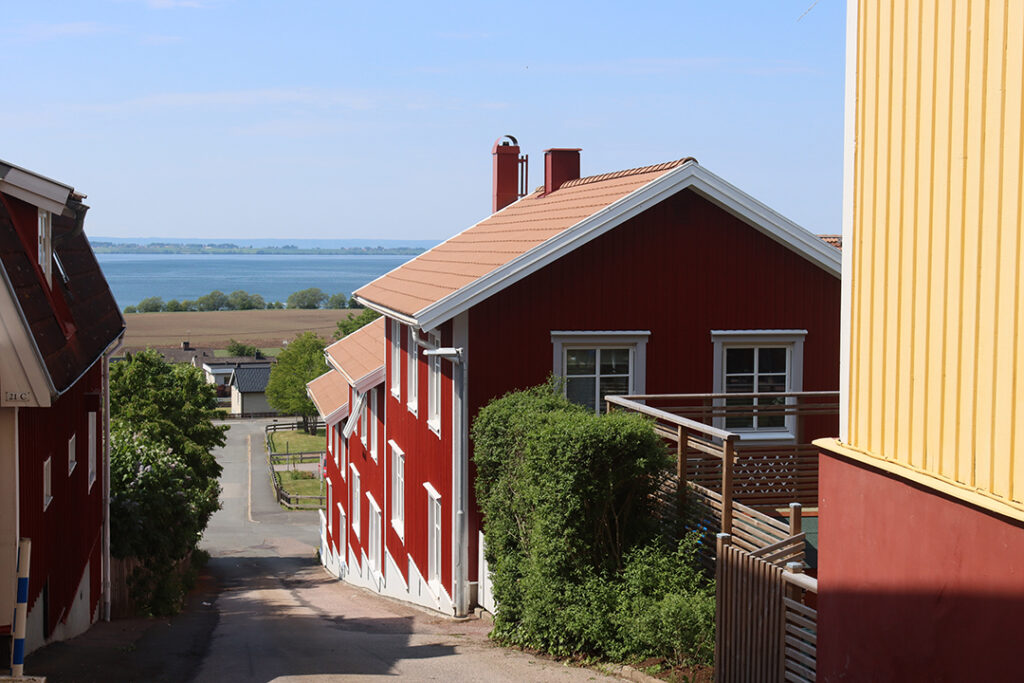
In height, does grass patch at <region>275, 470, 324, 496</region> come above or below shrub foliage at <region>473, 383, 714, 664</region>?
below

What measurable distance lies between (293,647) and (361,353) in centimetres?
1354

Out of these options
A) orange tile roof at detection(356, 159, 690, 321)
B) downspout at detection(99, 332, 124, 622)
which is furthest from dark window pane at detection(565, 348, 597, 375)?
downspout at detection(99, 332, 124, 622)

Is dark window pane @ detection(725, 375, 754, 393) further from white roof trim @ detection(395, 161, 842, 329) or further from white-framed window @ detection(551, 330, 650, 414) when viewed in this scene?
white roof trim @ detection(395, 161, 842, 329)

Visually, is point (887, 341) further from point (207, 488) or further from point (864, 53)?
point (207, 488)

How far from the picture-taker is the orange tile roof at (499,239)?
16.6 metres

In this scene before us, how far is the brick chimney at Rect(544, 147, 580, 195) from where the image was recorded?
21.5m

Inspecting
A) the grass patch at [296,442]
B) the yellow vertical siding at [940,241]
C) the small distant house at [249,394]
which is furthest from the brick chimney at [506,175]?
the small distant house at [249,394]

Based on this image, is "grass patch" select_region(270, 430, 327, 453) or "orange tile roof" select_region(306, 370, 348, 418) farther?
"grass patch" select_region(270, 430, 327, 453)

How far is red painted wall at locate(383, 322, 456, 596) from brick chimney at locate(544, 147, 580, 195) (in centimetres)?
425

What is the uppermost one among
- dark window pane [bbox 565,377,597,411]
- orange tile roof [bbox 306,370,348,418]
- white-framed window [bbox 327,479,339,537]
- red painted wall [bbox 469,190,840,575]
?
red painted wall [bbox 469,190,840,575]

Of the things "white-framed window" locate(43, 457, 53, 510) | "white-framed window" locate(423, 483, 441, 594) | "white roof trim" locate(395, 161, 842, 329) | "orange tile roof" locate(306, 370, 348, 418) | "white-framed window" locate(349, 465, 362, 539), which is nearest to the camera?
"white-framed window" locate(43, 457, 53, 510)

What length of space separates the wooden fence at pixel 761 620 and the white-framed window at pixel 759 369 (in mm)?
6553

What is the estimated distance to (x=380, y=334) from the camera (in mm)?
27828

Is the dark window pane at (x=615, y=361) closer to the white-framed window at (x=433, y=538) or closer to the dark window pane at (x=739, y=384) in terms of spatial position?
the dark window pane at (x=739, y=384)
